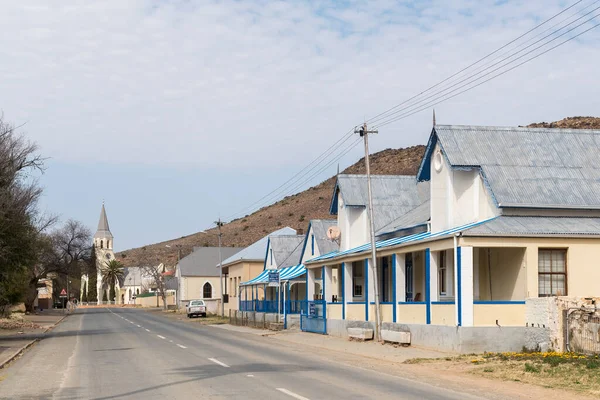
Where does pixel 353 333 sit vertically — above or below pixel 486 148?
below

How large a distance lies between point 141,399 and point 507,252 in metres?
14.4

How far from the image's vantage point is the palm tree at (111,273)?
160500 mm

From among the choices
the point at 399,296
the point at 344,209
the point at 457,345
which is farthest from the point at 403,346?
the point at 344,209

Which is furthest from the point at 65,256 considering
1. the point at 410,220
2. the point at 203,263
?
the point at 410,220

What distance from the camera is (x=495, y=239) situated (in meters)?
22.3

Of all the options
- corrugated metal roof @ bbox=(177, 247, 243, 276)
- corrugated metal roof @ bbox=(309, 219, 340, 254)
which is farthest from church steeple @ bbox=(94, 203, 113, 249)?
corrugated metal roof @ bbox=(309, 219, 340, 254)

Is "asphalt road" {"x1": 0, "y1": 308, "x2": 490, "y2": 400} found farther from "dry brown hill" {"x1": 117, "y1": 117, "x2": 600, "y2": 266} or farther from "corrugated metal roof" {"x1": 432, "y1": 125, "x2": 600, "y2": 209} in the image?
"dry brown hill" {"x1": 117, "y1": 117, "x2": 600, "y2": 266}

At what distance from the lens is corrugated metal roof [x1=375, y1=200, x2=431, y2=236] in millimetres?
31494

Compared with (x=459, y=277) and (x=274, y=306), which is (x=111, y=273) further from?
(x=459, y=277)

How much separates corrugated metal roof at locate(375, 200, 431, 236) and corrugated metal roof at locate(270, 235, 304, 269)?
1806 cm

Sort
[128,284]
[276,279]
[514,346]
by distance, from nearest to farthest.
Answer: [514,346] < [276,279] < [128,284]

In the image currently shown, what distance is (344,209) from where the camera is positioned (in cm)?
3825

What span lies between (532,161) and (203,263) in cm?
7570

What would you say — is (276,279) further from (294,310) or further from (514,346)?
(514,346)
